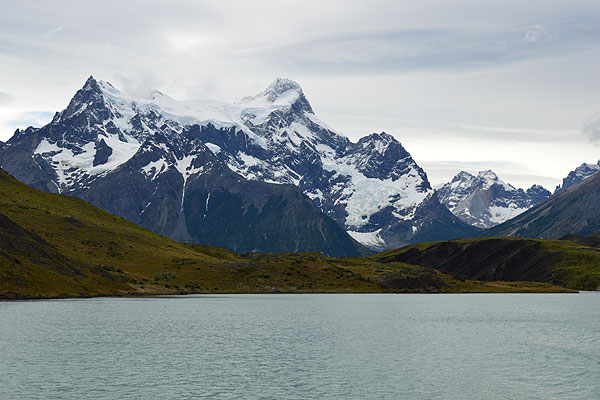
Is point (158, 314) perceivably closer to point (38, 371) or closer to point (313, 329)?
point (313, 329)

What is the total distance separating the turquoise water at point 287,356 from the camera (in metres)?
58.4

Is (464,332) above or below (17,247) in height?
below

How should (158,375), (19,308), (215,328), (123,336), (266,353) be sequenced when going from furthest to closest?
(19,308) < (215,328) < (123,336) < (266,353) < (158,375)

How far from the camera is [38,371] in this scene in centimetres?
6438

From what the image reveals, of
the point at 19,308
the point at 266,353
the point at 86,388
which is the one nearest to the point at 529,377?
the point at 266,353

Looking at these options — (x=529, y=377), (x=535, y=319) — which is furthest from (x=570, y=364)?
(x=535, y=319)

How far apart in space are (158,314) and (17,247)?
4853 centimetres

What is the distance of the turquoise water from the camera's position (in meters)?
58.4

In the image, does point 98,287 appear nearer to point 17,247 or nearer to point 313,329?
point 17,247

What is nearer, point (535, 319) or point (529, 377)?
point (529, 377)

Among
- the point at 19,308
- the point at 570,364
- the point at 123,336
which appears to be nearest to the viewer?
the point at 570,364

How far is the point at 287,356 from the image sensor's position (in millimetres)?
78625

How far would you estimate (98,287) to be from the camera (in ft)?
604

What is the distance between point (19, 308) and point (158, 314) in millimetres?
25426
